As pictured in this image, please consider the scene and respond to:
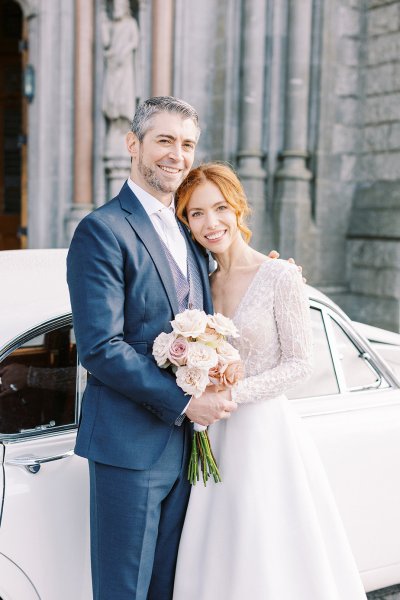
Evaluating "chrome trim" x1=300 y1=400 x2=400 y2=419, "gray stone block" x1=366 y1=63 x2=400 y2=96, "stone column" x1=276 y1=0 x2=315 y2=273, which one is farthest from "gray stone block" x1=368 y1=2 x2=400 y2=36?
"chrome trim" x1=300 y1=400 x2=400 y2=419

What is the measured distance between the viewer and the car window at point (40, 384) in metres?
2.32

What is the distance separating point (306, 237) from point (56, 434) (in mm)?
6608

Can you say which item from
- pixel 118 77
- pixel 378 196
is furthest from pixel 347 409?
pixel 378 196

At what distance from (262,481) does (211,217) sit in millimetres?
813

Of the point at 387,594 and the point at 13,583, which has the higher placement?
the point at 13,583

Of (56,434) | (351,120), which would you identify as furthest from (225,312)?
(351,120)

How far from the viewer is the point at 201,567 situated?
213cm

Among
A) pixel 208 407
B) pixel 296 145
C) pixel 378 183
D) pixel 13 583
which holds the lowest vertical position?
pixel 13 583

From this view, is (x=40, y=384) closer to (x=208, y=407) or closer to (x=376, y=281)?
(x=208, y=407)

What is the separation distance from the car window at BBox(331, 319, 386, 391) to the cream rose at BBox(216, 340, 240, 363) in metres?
1.07

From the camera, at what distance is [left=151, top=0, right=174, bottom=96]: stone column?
7930 millimetres

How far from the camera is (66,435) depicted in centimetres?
223

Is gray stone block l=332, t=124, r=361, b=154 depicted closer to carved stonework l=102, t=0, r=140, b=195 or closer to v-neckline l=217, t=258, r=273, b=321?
carved stonework l=102, t=0, r=140, b=195

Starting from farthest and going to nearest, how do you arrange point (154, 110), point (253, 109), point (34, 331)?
point (253, 109) → point (34, 331) → point (154, 110)
